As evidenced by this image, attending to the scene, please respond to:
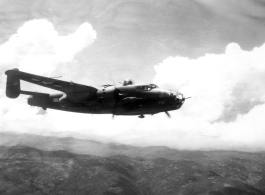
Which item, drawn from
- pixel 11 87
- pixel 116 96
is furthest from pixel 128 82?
pixel 11 87

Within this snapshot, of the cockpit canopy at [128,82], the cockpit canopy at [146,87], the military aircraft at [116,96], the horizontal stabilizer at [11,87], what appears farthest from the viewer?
the horizontal stabilizer at [11,87]

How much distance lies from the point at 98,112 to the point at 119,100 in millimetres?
3495

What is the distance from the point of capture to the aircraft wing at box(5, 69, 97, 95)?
21.4 metres

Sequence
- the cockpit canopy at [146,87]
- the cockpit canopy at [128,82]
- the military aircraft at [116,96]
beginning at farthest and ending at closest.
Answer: the cockpit canopy at [128,82] → the cockpit canopy at [146,87] → the military aircraft at [116,96]

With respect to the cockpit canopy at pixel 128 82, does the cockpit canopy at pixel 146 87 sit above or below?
below

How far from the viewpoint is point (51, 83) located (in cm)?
2202

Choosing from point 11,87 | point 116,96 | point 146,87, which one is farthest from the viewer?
point 11,87

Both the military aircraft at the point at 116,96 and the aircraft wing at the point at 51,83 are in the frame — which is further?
the military aircraft at the point at 116,96

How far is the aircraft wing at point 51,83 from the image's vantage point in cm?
2136

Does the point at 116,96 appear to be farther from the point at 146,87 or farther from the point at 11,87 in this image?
the point at 11,87

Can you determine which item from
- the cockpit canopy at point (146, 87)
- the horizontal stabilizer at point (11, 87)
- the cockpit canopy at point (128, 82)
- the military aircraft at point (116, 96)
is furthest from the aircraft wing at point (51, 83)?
the cockpit canopy at point (146, 87)

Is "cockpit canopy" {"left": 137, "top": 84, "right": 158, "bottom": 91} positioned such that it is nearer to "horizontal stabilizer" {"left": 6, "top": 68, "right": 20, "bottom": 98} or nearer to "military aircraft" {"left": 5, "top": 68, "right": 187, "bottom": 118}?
"military aircraft" {"left": 5, "top": 68, "right": 187, "bottom": 118}

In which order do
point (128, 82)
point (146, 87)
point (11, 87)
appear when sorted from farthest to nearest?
1. point (11, 87)
2. point (128, 82)
3. point (146, 87)

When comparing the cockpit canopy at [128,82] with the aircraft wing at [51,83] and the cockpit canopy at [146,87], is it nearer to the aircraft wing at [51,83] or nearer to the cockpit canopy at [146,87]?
the cockpit canopy at [146,87]
